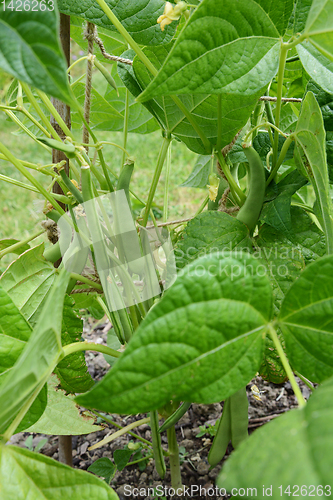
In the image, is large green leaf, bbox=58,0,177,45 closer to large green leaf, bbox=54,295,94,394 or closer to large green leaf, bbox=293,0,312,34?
large green leaf, bbox=293,0,312,34

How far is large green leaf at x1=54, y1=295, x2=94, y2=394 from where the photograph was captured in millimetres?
446

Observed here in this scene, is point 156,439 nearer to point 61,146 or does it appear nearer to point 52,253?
point 52,253

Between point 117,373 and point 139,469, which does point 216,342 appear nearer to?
point 117,373

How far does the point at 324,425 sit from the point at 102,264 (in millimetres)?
284

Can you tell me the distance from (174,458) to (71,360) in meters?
0.27

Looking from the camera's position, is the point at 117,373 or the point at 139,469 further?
the point at 139,469

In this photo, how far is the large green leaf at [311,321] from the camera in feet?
0.83

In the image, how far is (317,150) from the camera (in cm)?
34

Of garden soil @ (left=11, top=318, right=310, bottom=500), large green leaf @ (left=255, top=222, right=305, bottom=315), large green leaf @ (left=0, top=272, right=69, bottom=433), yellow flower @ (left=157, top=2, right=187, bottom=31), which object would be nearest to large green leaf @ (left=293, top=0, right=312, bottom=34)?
yellow flower @ (left=157, top=2, right=187, bottom=31)

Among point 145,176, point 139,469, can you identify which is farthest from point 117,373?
point 145,176

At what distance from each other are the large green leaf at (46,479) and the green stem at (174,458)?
318mm

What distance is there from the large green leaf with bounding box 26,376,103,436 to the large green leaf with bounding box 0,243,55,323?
0.33 feet

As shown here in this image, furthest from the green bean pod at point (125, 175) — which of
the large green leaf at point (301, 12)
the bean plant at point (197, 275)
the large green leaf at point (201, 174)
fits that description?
the large green leaf at point (201, 174)

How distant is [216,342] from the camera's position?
0.78ft
